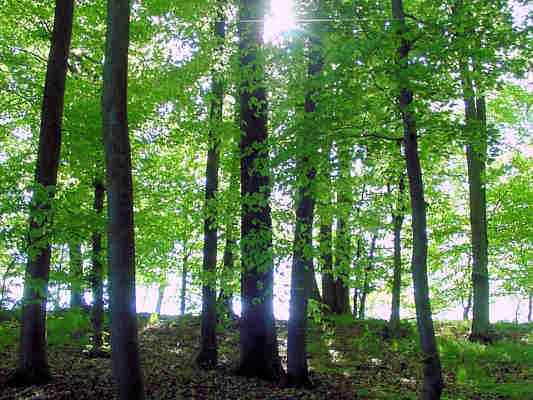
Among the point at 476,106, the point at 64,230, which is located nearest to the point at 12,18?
the point at 64,230

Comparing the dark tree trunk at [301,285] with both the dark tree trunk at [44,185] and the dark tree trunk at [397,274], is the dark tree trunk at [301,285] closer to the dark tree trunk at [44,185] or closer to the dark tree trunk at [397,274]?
the dark tree trunk at [44,185]

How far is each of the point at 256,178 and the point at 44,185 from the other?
400 centimetres

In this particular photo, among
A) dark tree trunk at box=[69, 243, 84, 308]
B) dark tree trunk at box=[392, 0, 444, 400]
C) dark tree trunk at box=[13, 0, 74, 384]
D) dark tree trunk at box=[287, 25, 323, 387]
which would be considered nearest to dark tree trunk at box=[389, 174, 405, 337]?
dark tree trunk at box=[287, 25, 323, 387]

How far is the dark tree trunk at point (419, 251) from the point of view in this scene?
6.60 metres

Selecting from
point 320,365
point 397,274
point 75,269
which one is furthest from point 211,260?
point 397,274

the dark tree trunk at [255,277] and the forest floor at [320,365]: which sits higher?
the dark tree trunk at [255,277]

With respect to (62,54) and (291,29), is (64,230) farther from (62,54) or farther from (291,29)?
(291,29)

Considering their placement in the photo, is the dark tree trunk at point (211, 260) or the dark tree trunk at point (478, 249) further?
the dark tree trunk at point (478, 249)

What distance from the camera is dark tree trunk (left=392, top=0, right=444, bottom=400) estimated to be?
6.60 meters

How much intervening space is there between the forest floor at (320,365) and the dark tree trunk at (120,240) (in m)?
1.78

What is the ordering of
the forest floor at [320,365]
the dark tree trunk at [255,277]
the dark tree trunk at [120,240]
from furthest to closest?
the dark tree trunk at [255,277] < the forest floor at [320,365] < the dark tree trunk at [120,240]

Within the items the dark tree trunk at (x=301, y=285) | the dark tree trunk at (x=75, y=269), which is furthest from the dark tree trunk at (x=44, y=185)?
the dark tree trunk at (x=301, y=285)

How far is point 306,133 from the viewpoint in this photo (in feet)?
23.2

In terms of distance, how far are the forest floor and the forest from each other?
81 mm
